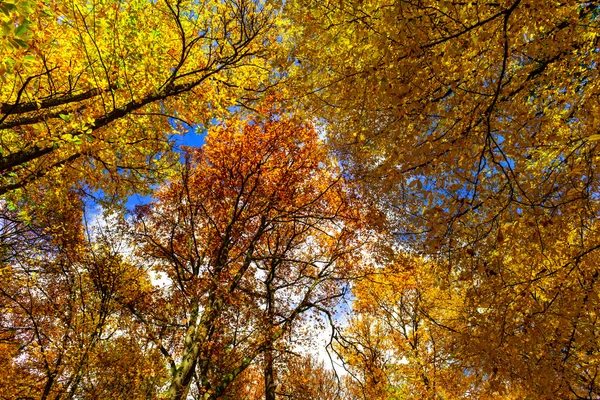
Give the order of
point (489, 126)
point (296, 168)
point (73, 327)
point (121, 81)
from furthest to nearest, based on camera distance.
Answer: point (296, 168)
point (73, 327)
point (121, 81)
point (489, 126)

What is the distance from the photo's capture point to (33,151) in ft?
13.8

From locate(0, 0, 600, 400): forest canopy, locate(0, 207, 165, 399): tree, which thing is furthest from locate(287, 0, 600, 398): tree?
locate(0, 207, 165, 399): tree

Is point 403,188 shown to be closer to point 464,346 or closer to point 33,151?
point 464,346

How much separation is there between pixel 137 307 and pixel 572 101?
1106 cm

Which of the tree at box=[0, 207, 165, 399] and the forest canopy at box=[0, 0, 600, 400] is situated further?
the tree at box=[0, 207, 165, 399]

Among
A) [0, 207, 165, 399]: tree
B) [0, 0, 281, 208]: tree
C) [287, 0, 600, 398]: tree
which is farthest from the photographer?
[0, 207, 165, 399]: tree

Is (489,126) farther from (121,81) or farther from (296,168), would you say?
(296,168)

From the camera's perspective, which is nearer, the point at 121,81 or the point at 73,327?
the point at 121,81

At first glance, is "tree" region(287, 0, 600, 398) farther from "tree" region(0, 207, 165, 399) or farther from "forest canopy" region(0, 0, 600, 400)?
"tree" region(0, 207, 165, 399)

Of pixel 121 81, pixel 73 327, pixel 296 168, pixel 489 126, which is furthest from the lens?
pixel 296 168

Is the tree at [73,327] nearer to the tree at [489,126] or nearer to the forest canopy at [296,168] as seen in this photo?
the forest canopy at [296,168]

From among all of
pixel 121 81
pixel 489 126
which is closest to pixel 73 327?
pixel 121 81

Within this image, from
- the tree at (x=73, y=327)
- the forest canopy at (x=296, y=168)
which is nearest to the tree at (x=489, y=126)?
the forest canopy at (x=296, y=168)

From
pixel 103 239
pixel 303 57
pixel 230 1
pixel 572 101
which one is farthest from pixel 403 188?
pixel 103 239
